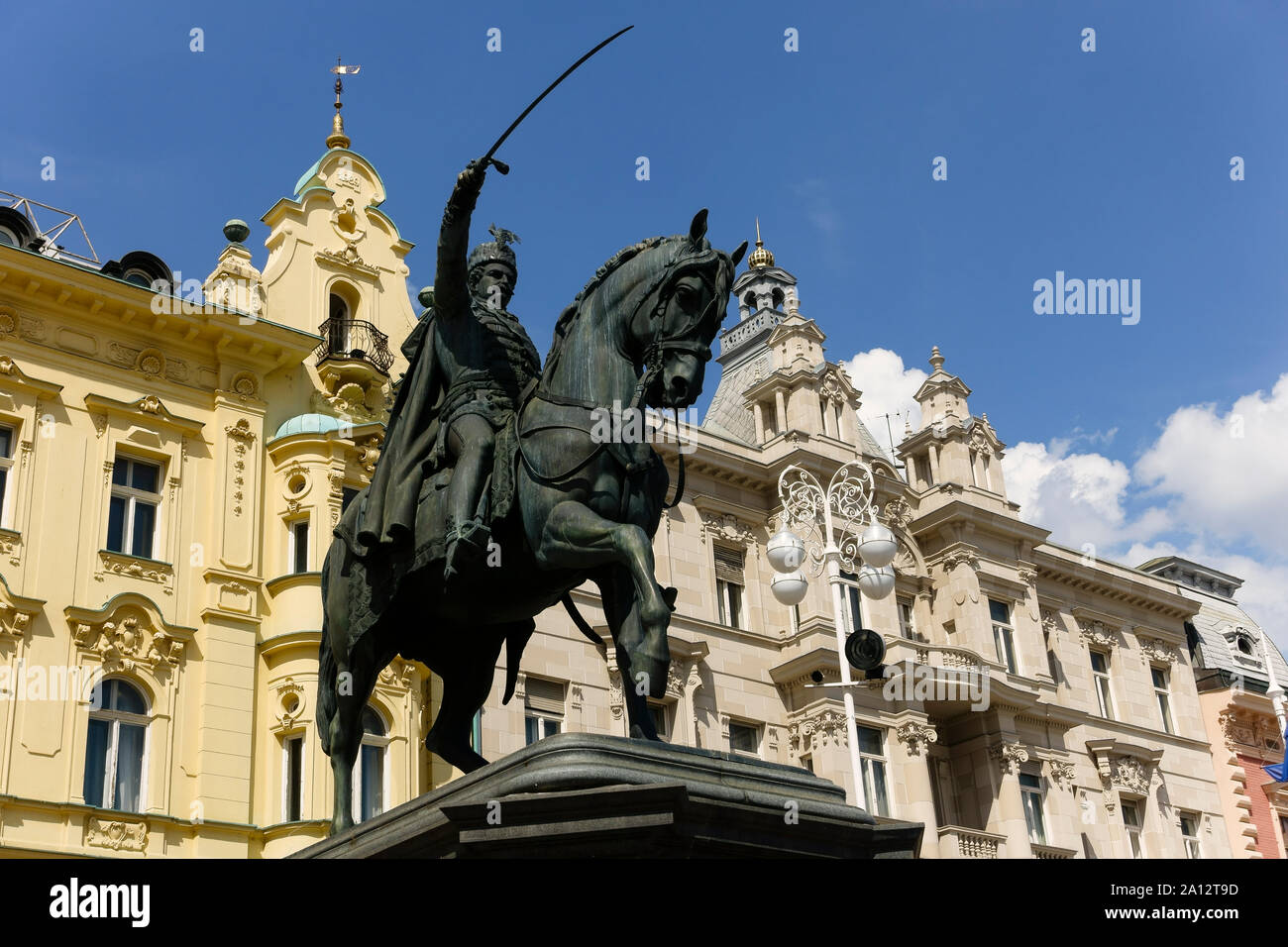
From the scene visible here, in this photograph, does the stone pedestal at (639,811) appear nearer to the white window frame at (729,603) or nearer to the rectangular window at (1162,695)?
the white window frame at (729,603)

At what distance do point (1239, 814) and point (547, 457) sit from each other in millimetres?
41654

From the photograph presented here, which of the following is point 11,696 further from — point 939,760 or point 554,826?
point 939,760

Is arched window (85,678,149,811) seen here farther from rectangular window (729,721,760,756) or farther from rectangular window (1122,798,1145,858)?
rectangular window (1122,798,1145,858)

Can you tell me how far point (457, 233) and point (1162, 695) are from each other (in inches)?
1604

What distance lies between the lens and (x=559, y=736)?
677 cm

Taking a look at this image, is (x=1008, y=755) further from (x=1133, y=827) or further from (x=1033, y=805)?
(x=1133, y=827)

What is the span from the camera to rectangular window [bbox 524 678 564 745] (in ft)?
96.9

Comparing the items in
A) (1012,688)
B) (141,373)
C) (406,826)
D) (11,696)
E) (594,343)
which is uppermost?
(141,373)

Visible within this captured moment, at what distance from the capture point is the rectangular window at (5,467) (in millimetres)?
25016

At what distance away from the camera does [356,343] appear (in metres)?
30.4

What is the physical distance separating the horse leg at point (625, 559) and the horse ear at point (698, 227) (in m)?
1.59

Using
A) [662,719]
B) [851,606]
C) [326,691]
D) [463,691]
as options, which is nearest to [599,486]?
[463,691]

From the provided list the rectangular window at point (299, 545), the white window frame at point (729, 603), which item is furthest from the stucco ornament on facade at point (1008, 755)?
the rectangular window at point (299, 545)
